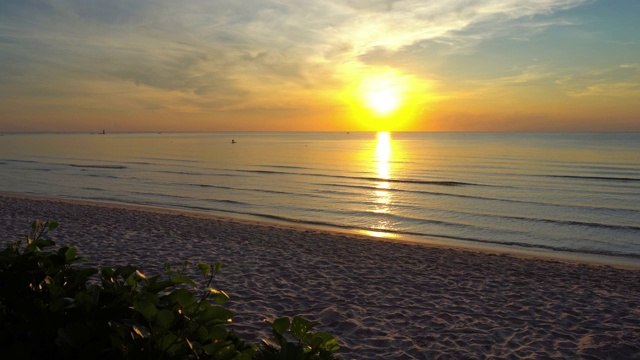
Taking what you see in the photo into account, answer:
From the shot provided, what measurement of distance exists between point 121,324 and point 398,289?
315 inches

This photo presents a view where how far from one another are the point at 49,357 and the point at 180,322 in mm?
581

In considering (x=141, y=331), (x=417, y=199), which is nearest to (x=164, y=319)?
(x=141, y=331)

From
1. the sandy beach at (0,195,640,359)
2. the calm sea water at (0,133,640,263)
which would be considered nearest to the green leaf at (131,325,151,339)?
the sandy beach at (0,195,640,359)

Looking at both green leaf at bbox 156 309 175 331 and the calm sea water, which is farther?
the calm sea water

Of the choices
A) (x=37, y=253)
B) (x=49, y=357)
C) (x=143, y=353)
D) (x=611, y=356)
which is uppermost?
(x=37, y=253)

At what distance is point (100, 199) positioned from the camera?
78.9 feet

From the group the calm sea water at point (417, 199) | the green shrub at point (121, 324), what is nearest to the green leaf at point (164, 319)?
the green shrub at point (121, 324)

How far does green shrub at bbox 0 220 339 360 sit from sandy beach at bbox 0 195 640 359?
15.2 ft

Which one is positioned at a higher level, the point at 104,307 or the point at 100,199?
the point at 104,307

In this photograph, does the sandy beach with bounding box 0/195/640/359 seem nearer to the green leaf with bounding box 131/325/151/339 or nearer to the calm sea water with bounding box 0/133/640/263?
the calm sea water with bounding box 0/133/640/263

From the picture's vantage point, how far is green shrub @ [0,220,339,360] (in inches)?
66.4

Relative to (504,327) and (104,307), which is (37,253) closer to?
(104,307)

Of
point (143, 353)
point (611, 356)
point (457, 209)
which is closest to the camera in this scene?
point (143, 353)

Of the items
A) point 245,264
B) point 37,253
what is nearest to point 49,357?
point 37,253
